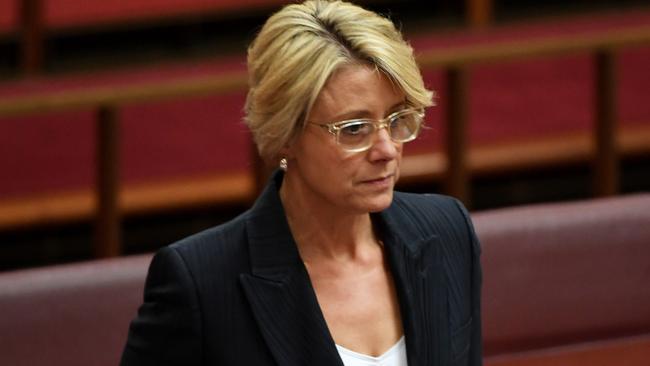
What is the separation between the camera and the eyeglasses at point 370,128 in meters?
1.36

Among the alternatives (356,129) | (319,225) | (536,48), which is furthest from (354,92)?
(536,48)

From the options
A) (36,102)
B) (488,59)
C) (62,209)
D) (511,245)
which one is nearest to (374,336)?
(511,245)

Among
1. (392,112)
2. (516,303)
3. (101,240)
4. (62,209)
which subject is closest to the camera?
(392,112)

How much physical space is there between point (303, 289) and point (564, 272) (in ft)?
2.85

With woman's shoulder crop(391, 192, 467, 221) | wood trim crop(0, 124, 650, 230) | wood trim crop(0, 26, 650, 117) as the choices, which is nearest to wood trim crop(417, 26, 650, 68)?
wood trim crop(0, 26, 650, 117)

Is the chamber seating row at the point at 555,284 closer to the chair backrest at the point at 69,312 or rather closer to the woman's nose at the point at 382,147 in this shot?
the chair backrest at the point at 69,312

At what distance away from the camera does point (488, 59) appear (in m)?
2.46

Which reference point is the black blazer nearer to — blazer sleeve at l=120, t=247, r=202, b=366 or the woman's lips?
blazer sleeve at l=120, t=247, r=202, b=366

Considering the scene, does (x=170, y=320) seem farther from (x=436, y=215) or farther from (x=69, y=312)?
(x=69, y=312)

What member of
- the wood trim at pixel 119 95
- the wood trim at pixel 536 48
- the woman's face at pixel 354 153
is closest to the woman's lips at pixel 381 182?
the woman's face at pixel 354 153

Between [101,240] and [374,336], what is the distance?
1037 millimetres

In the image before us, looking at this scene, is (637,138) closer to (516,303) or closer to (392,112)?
(516,303)

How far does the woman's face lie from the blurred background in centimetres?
91

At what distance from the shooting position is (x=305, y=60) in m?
1.34
